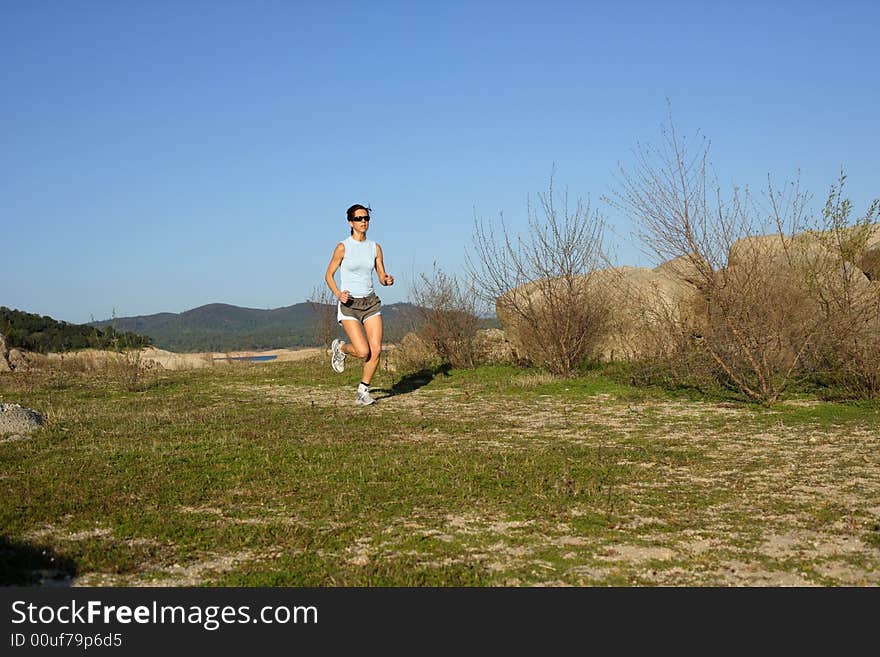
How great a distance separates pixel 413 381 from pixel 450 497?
9.80 metres

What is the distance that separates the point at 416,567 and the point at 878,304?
888cm

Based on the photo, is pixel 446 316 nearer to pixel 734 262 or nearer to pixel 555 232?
pixel 555 232

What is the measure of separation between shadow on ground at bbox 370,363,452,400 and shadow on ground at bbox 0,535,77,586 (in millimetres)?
8356

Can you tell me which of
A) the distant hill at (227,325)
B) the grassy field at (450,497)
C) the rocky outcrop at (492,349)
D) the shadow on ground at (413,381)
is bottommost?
the grassy field at (450,497)

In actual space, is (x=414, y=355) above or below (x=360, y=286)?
below

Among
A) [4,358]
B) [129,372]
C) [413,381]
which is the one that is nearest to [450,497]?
[413,381]

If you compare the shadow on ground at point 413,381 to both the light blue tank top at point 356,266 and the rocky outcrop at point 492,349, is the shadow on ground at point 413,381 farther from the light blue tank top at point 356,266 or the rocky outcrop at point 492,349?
the light blue tank top at point 356,266

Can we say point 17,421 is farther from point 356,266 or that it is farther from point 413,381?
point 413,381

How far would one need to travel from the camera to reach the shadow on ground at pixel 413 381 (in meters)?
13.6

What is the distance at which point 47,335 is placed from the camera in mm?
32750

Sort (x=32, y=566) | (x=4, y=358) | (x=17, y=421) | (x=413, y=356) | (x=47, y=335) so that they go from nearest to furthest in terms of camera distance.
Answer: (x=32, y=566) → (x=17, y=421) → (x=413, y=356) → (x=4, y=358) → (x=47, y=335)

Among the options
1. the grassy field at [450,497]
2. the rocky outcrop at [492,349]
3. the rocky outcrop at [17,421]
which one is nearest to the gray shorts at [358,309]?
the grassy field at [450,497]

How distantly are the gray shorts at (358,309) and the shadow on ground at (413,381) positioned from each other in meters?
1.61

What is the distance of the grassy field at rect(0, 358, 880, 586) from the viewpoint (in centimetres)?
427
